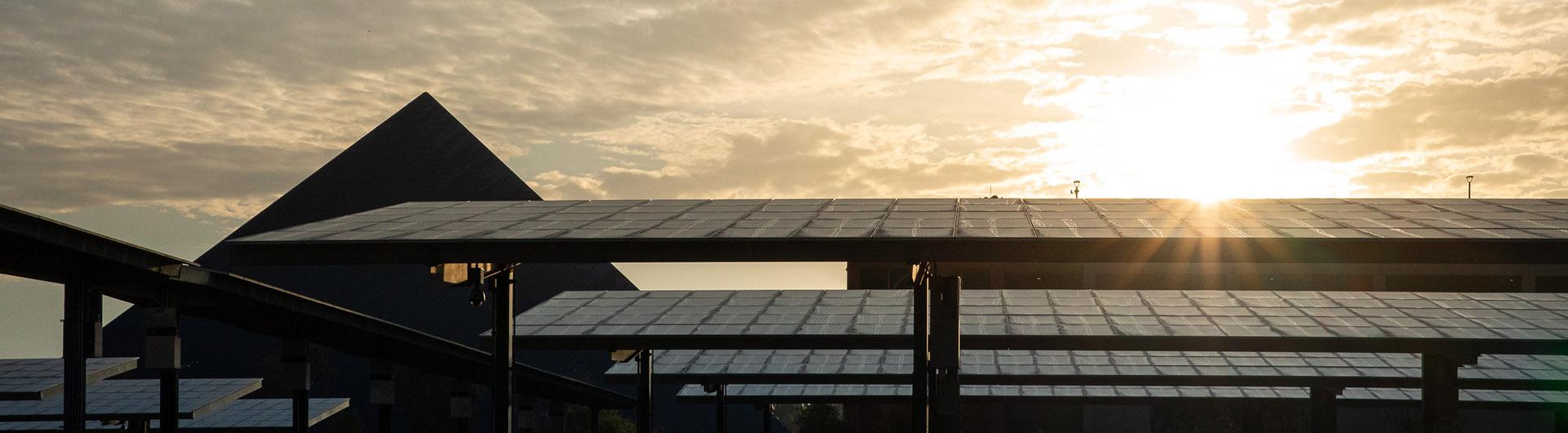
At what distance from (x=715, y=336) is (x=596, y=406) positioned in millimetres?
18806

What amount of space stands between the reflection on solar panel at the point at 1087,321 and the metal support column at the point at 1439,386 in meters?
0.86

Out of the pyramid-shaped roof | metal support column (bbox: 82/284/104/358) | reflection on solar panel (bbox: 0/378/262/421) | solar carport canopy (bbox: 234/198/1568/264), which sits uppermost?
the pyramid-shaped roof

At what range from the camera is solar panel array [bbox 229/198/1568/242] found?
14609mm

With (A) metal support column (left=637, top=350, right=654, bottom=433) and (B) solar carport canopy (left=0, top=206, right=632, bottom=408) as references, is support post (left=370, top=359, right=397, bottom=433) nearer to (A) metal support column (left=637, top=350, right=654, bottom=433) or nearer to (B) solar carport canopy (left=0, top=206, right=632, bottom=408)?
(B) solar carport canopy (left=0, top=206, right=632, bottom=408)

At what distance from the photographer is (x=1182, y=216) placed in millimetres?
16250

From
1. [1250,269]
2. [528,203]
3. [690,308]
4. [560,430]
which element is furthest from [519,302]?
[528,203]

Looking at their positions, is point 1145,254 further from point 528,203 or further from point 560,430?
point 560,430

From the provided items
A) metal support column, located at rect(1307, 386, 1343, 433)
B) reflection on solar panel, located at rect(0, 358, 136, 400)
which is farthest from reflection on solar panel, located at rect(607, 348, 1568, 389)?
reflection on solar panel, located at rect(0, 358, 136, 400)

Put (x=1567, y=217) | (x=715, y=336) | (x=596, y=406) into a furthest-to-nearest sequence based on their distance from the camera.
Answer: (x=596, y=406), (x=715, y=336), (x=1567, y=217)

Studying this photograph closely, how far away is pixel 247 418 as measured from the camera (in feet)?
123

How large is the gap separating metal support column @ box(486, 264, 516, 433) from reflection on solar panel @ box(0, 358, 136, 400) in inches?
561

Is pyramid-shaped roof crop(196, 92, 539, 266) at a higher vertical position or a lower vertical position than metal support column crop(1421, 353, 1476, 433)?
higher

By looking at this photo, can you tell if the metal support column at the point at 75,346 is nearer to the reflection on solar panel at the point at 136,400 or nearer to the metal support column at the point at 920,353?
the metal support column at the point at 920,353

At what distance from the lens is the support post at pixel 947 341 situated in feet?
51.3
